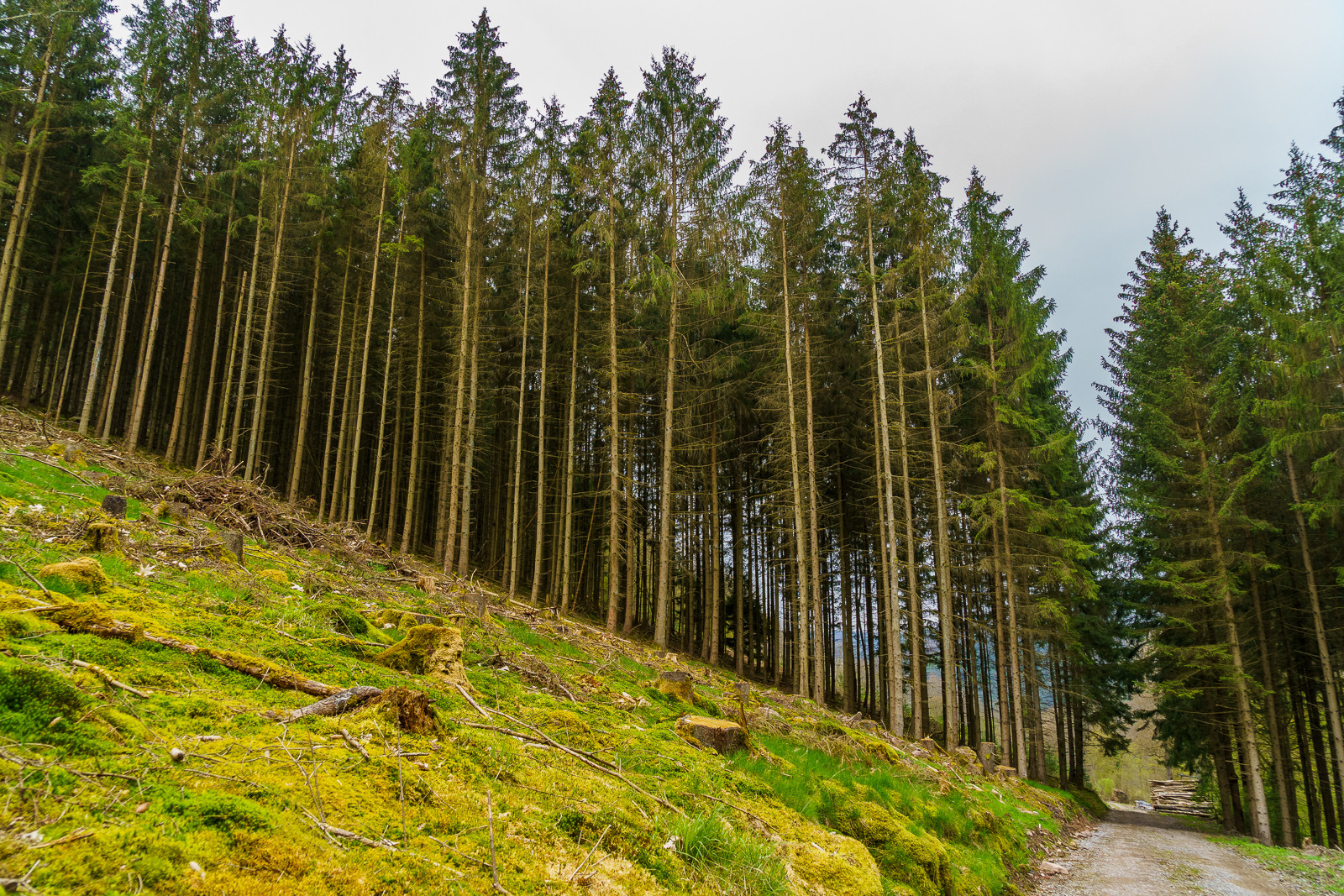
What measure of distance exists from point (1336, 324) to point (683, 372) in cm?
1720

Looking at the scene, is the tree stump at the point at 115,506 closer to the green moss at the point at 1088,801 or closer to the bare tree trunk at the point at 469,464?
the bare tree trunk at the point at 469,464

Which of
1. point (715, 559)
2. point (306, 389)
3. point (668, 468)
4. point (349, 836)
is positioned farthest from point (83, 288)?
point (349, 836)

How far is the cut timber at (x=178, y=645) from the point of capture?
2979 millimetres

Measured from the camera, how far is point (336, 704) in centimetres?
300

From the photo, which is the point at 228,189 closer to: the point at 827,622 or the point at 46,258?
the point at 46,258

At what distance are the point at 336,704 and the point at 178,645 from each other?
107cm

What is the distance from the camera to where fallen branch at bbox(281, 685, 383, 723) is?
Result: 2.81 meters

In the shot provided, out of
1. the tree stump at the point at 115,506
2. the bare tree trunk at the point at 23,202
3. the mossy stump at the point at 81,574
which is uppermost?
the bare tree trunk at the point at 23,202

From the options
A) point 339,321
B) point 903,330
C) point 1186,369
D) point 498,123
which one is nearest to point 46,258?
point 339,321

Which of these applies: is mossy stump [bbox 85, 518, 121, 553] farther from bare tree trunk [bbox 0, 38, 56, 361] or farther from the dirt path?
bare tree trunk [bbox 0, 38, 56, 361]

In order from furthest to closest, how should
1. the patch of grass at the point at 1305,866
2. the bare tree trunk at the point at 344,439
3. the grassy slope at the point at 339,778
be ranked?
the bare tree trunk at the point at 344,439
the patch of grass at the point at 1305,866
the grassy slope at the point at 339,778

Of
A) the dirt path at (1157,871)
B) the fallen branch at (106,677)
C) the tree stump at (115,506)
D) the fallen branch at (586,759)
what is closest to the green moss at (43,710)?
the fallen branch at (106,677)

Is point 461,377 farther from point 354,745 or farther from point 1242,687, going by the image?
point 1242,687

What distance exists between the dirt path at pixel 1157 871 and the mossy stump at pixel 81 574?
996 cm
